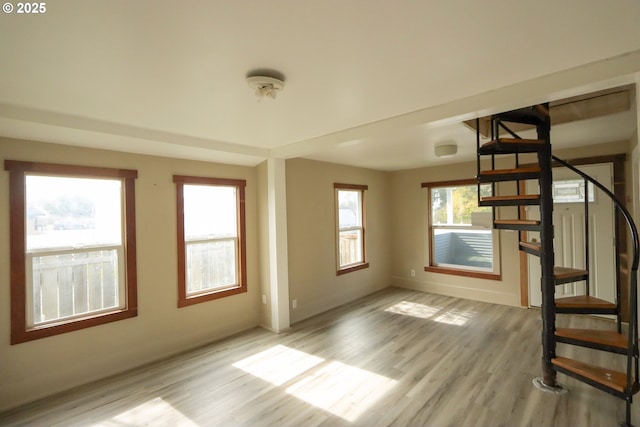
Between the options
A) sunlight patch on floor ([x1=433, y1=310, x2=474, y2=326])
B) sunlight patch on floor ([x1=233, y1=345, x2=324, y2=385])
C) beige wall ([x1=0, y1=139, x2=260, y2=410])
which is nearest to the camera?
beige wall ([x1=0, y1=139, x2=260, y2=410])

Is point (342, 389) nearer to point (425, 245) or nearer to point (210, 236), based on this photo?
point (210, 236)

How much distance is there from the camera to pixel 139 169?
3.16 m

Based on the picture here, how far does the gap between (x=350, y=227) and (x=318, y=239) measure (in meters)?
0.87

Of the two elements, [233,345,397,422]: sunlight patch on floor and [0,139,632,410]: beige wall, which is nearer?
[233,345,397,422]: sunlight patch on floor

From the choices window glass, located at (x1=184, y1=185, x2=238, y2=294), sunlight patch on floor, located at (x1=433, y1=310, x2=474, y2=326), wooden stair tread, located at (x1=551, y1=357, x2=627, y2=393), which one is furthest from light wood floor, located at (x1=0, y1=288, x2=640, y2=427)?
window glass, located at (x1=184, y1=185, x2=238, y2=294)

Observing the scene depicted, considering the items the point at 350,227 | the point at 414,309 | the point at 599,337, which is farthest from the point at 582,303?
the point at 350,227

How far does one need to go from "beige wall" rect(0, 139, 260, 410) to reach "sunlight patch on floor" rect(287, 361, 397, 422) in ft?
5.02

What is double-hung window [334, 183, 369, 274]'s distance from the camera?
507cm

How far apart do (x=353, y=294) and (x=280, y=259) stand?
1.89 metres

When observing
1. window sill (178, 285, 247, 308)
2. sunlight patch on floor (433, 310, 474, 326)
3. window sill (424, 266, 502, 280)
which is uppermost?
window sill (178, 285, 247, 308)

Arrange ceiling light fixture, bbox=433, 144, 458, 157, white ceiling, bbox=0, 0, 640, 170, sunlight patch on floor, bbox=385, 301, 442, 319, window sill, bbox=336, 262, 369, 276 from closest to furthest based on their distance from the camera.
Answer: white ceiling, bbox=0, 0, 640, 170 < ceiling light fixture, bbox=433, 144, 458, 157 < sunlight patch on floor, bbox=385, 301, 442, 319 < window sill, bbox=336, 262, 369, 276

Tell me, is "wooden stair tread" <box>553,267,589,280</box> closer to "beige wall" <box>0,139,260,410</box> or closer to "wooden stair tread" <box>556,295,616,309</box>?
"wooden stair tread" <box>556,295,616,309</box>

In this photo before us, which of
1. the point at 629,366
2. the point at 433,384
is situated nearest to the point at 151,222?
the point at 433,384

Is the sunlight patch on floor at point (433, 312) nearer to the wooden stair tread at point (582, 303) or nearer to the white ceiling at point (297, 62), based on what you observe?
the wooden stair tread at point (582, 303)
